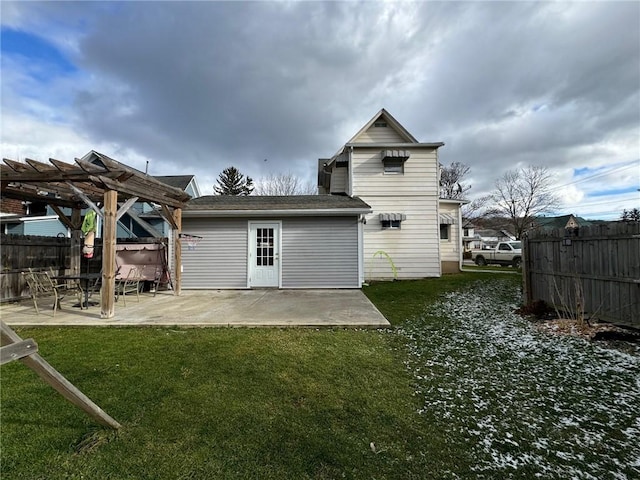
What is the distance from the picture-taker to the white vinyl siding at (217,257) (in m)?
9.97

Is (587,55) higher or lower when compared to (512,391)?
higher

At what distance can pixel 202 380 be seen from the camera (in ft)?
10.4

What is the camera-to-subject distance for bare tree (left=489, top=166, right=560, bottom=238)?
1283 inches

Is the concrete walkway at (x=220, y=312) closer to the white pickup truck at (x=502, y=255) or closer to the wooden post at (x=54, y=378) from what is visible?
the wooden post at (x=54, y=378)

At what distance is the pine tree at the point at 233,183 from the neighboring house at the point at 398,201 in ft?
81.6

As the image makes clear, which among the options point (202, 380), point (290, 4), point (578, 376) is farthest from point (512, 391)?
point (290, 4)

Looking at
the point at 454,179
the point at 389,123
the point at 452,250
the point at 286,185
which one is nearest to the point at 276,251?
the point at 389,123

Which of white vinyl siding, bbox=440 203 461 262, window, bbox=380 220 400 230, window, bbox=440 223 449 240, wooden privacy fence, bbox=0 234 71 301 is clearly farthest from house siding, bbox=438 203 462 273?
wooden privacy fence, bbox=0 234 71 301

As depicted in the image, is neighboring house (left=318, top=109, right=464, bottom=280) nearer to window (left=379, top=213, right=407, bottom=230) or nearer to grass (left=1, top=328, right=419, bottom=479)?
window (left=379, top=213, right=407, bottom=230)

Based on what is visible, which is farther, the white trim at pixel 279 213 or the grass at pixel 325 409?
the white trim at pixel 279 213

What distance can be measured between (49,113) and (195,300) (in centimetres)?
658

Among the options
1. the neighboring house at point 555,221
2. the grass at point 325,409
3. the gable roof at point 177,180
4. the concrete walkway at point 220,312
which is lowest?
the grass at point 325,409

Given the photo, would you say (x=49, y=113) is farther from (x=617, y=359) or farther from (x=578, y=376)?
(x=617, y=359)

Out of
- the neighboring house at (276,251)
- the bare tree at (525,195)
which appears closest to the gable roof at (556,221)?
the bare tree at (525,195)
